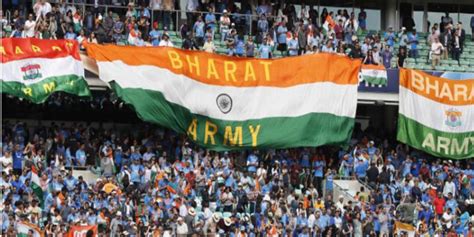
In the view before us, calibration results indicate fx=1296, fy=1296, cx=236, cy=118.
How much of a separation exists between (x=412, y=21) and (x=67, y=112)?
11026 mm

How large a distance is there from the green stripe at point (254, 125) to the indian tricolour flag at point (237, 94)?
0.02 meters

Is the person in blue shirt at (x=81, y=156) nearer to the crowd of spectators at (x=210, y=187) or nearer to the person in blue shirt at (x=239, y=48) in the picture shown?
the crowd of spectators at (x=210, y=187)

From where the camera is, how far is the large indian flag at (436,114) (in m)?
33.5

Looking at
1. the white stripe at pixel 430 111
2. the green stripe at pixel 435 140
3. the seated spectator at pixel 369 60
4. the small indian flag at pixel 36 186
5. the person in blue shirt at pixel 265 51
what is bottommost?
the small indian flag at pixel 36 186

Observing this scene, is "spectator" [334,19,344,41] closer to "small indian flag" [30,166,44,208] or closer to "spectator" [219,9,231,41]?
"spectator" [219,9,231,41]

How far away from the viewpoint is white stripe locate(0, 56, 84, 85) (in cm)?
2970

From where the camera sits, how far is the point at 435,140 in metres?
33.8

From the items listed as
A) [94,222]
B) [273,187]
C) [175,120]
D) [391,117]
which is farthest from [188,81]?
[391,117]

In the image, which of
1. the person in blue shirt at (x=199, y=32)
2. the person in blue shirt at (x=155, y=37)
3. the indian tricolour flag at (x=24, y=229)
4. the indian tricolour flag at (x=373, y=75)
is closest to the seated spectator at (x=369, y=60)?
the indian tricolour flag at (x=373, y=75)

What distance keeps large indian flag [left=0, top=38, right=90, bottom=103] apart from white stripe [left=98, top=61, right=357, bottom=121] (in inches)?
26.6

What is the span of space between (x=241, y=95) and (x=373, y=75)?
368 cm

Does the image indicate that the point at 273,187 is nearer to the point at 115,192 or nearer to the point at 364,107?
the point at 115,192

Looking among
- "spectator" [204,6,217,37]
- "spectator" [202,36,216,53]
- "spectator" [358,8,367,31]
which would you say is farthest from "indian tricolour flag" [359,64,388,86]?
"spectator" [358,8,367,31]

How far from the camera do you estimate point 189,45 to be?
33.1m
